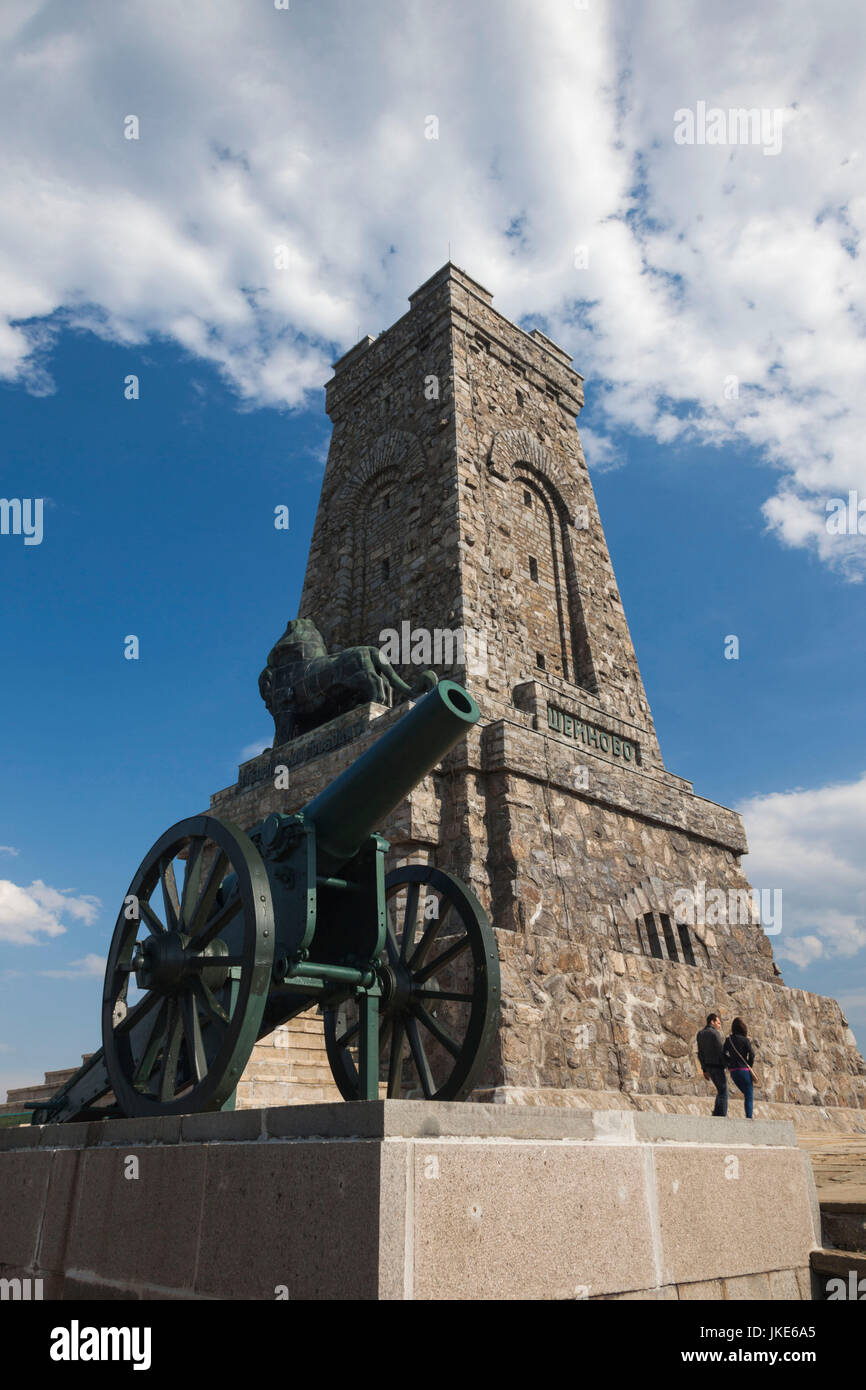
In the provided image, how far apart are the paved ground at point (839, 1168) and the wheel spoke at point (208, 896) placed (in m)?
3.22

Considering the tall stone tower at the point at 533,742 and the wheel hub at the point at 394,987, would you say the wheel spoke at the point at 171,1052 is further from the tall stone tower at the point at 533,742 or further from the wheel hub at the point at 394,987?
the tall stone tower at the point at 533,742

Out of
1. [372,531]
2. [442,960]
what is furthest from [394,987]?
[372,531]

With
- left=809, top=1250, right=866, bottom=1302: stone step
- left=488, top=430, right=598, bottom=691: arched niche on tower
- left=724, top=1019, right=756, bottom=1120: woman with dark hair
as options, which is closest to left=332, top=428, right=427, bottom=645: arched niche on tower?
left=488, top=430, right=598, bottom=691: arched niche on tower

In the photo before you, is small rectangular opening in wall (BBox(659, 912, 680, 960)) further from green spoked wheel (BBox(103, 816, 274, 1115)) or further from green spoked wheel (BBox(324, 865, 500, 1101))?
green spoked wheel (BBox(103, 816, 274, 1115))

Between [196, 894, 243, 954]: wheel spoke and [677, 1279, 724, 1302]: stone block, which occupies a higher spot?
[196, 894, 243, 954]: wheel spoke

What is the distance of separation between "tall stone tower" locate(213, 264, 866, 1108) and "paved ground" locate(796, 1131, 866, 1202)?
5.58 feet

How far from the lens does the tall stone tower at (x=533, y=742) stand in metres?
9.77

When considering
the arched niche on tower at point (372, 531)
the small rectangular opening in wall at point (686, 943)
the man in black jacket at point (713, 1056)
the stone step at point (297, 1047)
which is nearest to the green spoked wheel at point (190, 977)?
the stone step at point (297, 1047)

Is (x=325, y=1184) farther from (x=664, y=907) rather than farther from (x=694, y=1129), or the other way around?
(x=664, y=907)

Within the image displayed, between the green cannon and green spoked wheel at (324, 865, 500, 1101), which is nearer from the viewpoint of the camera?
the green cannon

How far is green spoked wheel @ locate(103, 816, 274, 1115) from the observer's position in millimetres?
3762

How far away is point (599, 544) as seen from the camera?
18.0 metres

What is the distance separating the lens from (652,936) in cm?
1191
